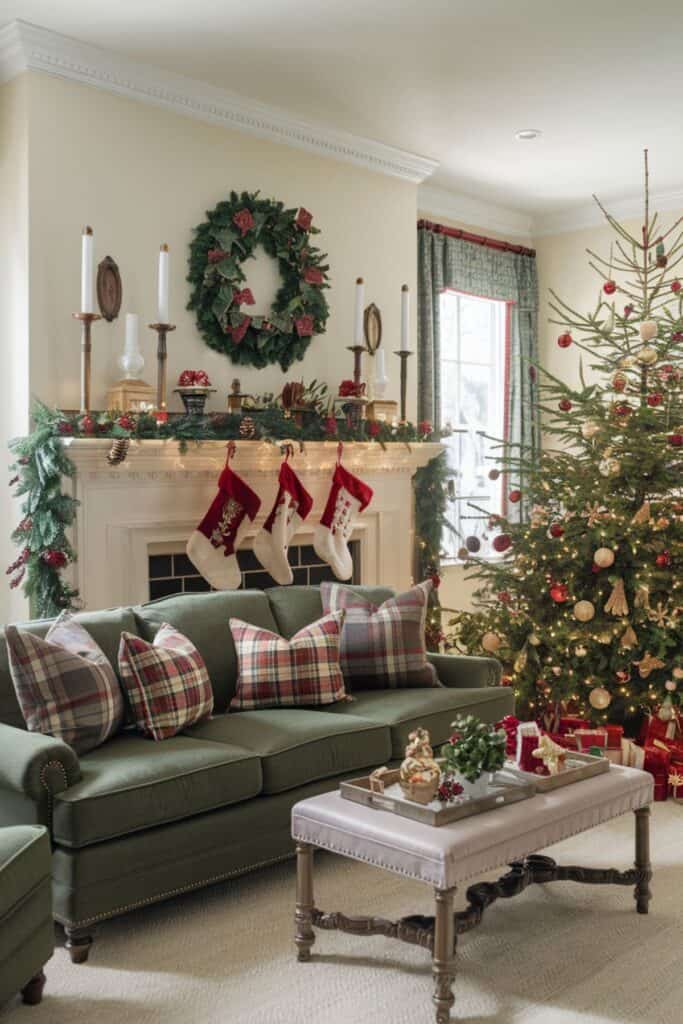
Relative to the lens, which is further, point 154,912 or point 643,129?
point 643,129

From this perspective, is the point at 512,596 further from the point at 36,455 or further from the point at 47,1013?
the point at 47,1013

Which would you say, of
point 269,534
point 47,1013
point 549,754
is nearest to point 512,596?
point 269,534

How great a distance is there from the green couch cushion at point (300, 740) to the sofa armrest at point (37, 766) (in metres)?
0.63

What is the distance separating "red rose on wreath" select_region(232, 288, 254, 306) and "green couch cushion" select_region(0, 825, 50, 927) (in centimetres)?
322

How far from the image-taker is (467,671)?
4.23 metres

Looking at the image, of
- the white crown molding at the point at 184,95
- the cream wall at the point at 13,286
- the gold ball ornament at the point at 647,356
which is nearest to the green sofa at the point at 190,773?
the cream wall at the point at 13,286

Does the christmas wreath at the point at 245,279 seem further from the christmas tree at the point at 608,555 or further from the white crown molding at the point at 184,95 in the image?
the christmas tree at the point at 608,555

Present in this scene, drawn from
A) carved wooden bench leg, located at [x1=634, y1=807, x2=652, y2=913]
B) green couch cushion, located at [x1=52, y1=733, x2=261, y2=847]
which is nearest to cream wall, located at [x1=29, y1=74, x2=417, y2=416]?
green couch cushion, located at [x1=52, y1=733, x2=261, y2=847]

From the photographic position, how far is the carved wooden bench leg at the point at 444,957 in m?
2.47

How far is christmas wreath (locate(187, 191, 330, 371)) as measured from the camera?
5.10 m

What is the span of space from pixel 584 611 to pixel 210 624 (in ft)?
5.53

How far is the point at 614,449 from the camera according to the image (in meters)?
4.66

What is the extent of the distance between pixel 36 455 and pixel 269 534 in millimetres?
1176

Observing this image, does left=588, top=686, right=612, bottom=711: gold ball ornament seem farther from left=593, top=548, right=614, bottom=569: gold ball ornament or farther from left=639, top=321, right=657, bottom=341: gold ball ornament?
left=639, top=321, right=657, bottom=341: gold ball ornament
